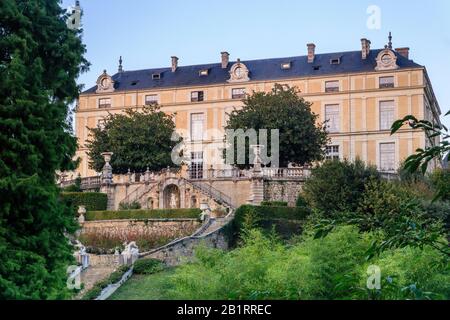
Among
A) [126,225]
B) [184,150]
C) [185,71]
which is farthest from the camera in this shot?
[185,71]

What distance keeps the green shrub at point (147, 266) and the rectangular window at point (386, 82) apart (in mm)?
29091

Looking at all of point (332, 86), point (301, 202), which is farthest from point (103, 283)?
point (332, 86)

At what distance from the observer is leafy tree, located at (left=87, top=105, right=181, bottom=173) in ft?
159

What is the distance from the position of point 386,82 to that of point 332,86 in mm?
3653

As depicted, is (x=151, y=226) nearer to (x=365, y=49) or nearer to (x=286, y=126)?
(x=286, y=126)

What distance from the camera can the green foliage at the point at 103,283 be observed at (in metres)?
26.2

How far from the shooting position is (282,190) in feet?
141

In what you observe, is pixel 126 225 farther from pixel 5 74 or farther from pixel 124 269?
pixel 5 74

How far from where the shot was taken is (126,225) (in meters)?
38.0

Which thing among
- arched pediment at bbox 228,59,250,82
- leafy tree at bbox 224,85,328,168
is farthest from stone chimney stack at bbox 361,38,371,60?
leafy tree at bbox 224,85,328,168

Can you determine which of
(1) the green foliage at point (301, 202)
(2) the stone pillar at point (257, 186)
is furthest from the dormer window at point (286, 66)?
(1) the green foliage at point (301, 202)

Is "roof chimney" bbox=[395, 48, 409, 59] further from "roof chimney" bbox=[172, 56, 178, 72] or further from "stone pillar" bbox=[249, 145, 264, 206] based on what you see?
"stone pillar" bbox=[249, 145, 264, 206]

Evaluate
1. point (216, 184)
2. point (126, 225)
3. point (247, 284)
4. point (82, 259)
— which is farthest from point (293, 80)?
point (247, 284)
